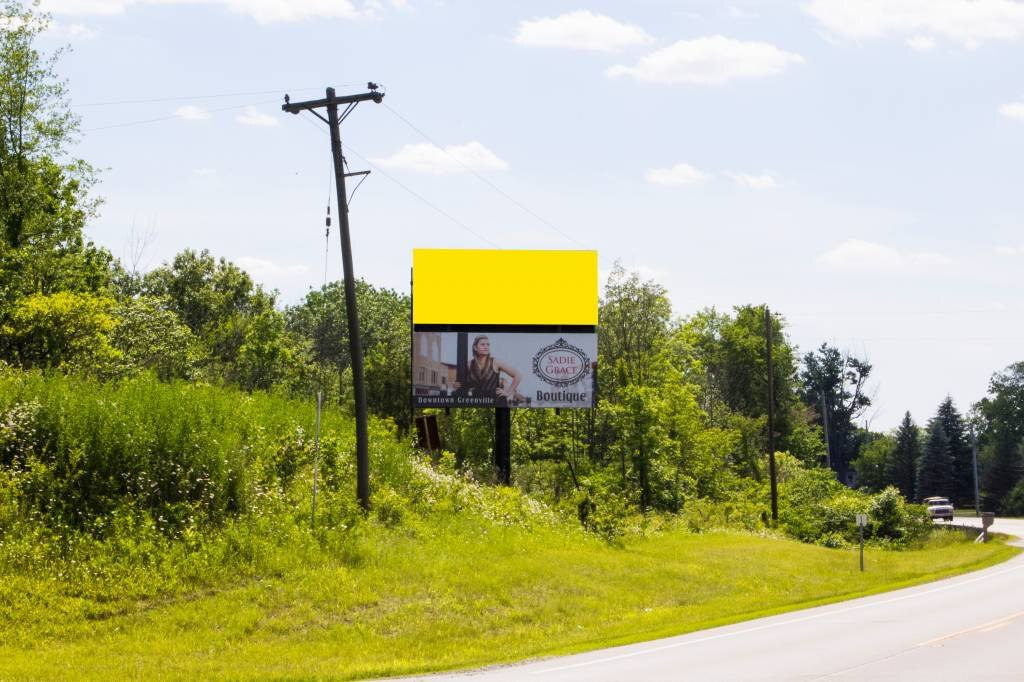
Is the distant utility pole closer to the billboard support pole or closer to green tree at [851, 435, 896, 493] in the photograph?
the billboard support pole

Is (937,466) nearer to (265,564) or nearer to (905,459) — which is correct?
(905,459)

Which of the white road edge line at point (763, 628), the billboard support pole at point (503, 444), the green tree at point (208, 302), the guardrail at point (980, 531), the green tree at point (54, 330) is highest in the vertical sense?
the green tree at point (208, 302)

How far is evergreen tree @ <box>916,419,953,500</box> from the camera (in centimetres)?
10138

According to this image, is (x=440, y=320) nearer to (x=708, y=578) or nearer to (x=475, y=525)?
(x=475, y=525)

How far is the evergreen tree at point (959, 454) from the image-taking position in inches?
4033

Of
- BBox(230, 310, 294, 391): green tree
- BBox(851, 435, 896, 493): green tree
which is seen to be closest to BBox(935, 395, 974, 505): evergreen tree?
BBox(851, 435, 896, 493): green tree

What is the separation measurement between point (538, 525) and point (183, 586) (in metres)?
13.0

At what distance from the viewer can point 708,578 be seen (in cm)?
2972

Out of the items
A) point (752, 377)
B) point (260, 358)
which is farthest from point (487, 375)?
point (752, 377)

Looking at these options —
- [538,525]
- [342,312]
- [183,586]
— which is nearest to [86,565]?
[183,586]

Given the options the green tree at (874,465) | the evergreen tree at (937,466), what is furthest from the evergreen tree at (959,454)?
the green tree at (874,465)

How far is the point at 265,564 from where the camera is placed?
22.7 m

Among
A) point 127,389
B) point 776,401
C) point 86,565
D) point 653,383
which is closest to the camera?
point 86,565

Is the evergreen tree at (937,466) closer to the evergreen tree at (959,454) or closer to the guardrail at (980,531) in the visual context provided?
the evergreen tree at (959,454)
